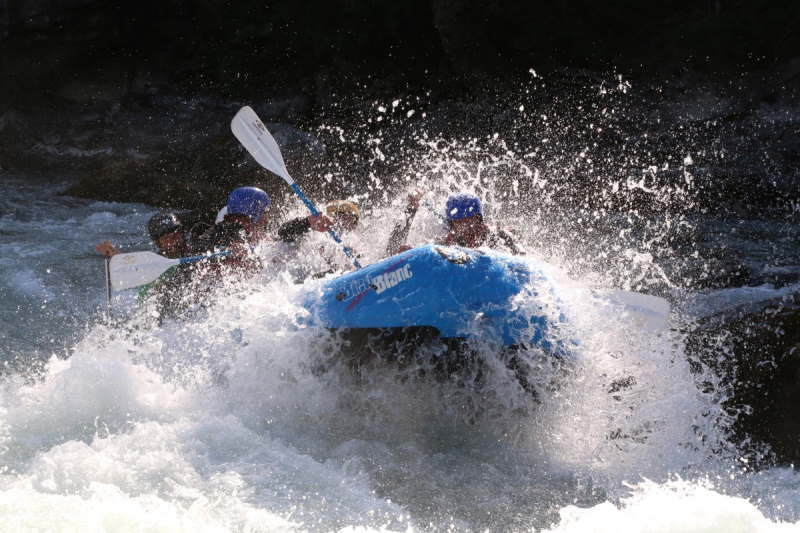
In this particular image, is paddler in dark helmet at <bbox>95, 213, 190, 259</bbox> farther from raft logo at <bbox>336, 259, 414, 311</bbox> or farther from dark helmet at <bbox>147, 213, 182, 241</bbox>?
raft logo at <bbox>336, 259, 414, 311</bbox>

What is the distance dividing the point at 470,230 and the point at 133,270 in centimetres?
213

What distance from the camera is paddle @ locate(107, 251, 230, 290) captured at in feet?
15.9

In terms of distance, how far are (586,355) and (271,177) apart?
605 centimetres

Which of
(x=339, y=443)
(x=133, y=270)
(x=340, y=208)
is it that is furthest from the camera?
(x=340, y=208)

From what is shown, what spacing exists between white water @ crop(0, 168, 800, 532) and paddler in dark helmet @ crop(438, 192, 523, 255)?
1.10 m

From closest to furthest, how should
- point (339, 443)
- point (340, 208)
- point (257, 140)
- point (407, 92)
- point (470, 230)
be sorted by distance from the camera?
1. point (339, 443)
2. point (470, 230)
3. point (340, 208)
4. point (257, 140)
5. point (407, 92)

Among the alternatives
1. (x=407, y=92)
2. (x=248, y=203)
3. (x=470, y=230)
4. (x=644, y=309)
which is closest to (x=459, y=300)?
(x=644, y=309)

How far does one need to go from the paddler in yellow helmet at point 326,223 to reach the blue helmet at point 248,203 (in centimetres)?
21

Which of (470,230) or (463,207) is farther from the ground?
(463,207)

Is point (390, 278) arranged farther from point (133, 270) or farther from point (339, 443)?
point (133, 270)

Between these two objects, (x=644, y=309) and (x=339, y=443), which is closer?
(x=339, y=443)

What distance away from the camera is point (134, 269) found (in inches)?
192

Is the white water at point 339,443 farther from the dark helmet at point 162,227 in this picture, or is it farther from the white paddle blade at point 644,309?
the dark helmet at point 162,227

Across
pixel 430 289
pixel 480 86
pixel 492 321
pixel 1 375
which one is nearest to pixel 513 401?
pixel 492 321
